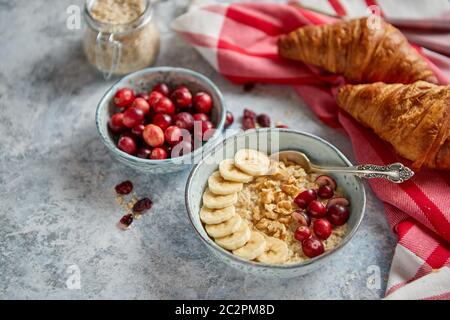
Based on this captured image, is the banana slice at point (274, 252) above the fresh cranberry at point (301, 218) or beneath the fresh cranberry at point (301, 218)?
beneath

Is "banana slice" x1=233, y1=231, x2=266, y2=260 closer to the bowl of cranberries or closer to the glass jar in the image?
the bowl of cranberries

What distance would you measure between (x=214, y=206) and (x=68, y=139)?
0.64 metres

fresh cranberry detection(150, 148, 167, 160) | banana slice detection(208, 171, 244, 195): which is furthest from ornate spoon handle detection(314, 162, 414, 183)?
fresh cranberry detection(150, 148, 167, 160)

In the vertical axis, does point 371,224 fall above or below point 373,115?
below

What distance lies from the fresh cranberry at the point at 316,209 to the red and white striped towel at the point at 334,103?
0.72ft

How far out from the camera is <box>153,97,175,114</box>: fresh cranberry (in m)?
1.98

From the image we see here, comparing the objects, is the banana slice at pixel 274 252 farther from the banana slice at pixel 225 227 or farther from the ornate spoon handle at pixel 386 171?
the ornate spoon handle at pixel 386 171

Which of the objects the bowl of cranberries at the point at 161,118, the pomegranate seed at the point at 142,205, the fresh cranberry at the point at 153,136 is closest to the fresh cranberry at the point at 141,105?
the bowl of cranberries at the point at 161,118

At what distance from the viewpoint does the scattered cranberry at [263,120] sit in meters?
2.05

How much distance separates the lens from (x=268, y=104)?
2143 mm

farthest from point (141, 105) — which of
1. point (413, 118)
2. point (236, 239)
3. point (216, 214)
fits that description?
point (413, 118)
